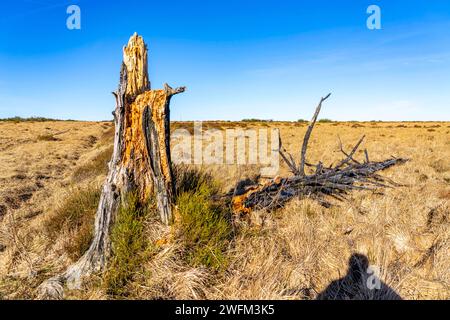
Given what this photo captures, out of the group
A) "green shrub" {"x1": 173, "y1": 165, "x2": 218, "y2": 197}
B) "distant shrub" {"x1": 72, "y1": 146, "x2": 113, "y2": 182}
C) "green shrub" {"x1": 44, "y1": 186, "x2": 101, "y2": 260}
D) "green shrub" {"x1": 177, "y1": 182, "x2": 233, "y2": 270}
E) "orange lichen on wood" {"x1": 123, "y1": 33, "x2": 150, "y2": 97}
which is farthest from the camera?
"distant shrub" {"x1": 72, "y1": 146, "x2": 113, "y2": 182}

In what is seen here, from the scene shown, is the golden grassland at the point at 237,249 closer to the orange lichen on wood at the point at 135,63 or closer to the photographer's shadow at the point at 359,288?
the photographer's shadow at the point at 359,288

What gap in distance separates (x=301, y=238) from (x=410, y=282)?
1.33 metres

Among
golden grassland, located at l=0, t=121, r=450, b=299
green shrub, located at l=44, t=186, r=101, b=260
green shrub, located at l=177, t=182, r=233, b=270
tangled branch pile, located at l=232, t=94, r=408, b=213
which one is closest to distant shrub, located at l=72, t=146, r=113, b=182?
golden grassland, located at l=0, t=121, r=450, b=299

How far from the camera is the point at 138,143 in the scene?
3.93m

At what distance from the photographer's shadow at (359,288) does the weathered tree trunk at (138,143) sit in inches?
81.5

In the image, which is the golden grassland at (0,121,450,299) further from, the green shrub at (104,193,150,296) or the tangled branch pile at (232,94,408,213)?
the tangled branch pile at (232,94,408,213)

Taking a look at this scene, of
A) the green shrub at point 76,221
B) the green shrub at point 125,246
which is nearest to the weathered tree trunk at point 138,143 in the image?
the green shrub at point 125,246

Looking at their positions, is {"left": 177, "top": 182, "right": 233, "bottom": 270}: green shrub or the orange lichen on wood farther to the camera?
the orange lichen on wood

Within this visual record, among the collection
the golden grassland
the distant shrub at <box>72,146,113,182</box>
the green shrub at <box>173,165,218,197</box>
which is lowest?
the golden grassland

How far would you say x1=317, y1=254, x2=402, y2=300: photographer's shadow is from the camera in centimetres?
332

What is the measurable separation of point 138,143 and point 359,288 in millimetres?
3119

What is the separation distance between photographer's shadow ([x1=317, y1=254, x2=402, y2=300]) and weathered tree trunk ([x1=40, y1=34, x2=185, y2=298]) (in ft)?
6.79
